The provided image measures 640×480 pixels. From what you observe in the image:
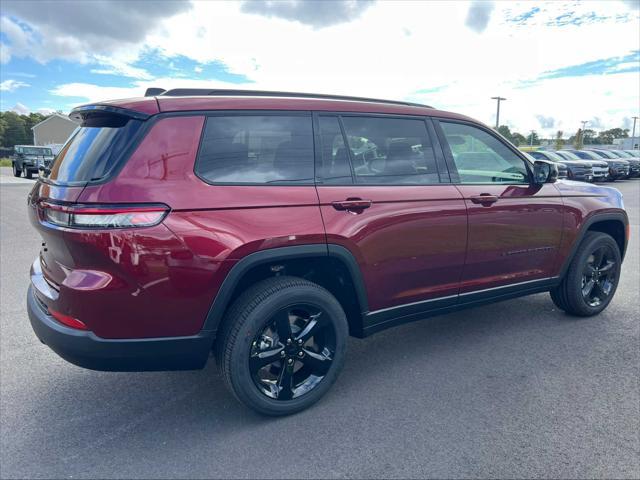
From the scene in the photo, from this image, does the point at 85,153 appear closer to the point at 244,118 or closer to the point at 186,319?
the point at 244,118

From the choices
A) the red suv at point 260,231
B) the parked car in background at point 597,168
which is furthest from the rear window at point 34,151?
the parked car in background at point 597,168

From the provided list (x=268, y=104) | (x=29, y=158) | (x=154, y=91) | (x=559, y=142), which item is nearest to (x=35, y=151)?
(x=29, y=158)

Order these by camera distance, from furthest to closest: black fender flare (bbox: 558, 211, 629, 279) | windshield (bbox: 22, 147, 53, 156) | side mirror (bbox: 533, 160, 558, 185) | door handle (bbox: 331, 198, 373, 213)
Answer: windshield (bbox: 22, 147, 53, 156), black fender flare (bbox: 558, 211, 629, 279), side mirror (bbox: 533, 160, 558, 185), door handle (bbox: 331, 198, 373, 213)

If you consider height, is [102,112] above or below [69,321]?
above

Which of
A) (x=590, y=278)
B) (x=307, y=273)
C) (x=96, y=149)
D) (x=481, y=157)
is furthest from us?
(x=590, y=278)

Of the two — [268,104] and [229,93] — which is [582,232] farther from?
[229,93]

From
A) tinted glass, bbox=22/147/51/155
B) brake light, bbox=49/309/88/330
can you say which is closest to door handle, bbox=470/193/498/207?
brake light, bbox=49/309/88/330

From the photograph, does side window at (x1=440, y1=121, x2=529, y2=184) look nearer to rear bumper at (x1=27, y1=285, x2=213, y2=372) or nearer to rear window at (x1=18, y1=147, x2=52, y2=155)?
rear bumper at (x1=27, y1=285, x2=213, y2=372)

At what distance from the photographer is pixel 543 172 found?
392 cm

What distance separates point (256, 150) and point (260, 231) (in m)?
0.49

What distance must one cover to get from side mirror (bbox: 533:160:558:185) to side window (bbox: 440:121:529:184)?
7 cm

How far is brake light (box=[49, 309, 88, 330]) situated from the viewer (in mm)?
2408

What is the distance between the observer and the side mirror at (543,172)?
12.9ft

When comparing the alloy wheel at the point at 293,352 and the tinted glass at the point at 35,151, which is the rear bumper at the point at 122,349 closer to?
the alloy wheel at the point at 293,352
